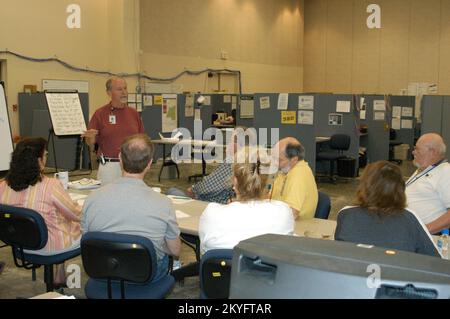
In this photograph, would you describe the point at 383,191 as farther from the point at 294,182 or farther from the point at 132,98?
the point at 132,98

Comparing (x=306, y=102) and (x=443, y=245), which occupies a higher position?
(x=306, y=102)

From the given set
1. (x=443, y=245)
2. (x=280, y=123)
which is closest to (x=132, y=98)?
(x=280, y=123)

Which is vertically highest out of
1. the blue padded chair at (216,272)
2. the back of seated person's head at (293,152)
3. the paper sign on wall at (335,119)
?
the paper sign on wall at (335,119)

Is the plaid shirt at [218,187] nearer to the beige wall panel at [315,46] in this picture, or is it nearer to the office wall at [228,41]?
the office wall at [228,41]

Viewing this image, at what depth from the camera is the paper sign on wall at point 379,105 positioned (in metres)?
10.2

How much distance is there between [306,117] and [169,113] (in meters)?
3.81

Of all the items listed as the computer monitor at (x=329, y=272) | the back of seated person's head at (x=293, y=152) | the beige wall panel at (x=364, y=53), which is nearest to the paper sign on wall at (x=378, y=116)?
the beige wall panel at (x=364, y=53)

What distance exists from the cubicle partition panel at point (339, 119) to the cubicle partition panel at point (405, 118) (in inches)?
72.0

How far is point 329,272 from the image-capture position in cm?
79

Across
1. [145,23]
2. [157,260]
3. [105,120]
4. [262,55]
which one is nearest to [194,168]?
[145,23]

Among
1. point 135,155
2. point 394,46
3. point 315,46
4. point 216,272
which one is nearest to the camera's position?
point 216,272

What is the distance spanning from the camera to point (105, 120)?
4758 millimetres

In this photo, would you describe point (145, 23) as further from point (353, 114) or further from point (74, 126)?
point (353, 114)
